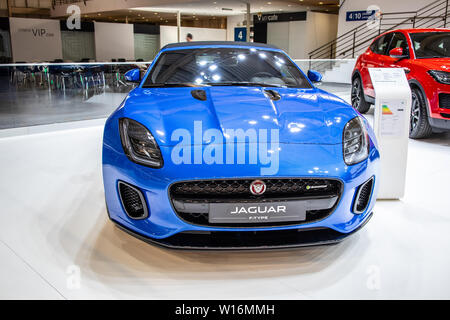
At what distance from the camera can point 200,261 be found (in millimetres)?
2217

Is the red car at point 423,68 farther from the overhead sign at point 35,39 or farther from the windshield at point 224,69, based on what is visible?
the overhead sign at point 35,39

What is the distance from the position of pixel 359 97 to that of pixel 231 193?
6.13m

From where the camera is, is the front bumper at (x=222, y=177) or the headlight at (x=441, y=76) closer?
the front bumper at (x=222, y=177)

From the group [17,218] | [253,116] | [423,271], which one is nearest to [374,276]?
[423,271]

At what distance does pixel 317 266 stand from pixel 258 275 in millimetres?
338

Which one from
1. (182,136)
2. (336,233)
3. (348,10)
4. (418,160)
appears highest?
(348,10)

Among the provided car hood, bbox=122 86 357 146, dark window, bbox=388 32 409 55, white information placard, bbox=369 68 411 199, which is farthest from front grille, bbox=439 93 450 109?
car hood, bbox=122 86 357 146

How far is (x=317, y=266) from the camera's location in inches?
85.9

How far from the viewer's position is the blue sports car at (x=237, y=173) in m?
1.85

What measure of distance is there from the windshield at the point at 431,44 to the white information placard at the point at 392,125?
278 centimetres

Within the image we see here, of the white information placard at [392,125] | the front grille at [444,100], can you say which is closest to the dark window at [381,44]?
the front grille at [444,100]

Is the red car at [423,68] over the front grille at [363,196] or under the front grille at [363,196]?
over
